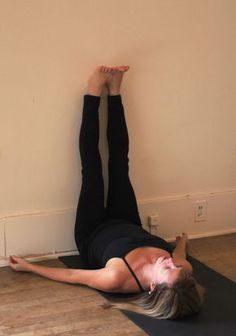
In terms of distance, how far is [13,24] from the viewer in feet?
7.93

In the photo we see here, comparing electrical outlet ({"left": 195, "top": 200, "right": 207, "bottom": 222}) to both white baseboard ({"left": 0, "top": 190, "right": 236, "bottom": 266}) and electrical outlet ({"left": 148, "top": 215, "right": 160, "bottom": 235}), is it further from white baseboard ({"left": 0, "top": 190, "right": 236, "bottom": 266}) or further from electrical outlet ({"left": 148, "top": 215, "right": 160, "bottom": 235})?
electrical outlet ({"left": 148, "top": 215, "right": 160, "bottom": 235})

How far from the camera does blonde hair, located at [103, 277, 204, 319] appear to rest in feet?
6.27

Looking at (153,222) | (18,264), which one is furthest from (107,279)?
(153,222)

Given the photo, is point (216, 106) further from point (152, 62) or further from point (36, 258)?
point (36, 258)

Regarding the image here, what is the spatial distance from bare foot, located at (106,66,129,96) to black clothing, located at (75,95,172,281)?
0.11ft

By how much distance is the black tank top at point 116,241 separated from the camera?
7.54 ft

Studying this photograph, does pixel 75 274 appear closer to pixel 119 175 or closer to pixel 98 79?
pixel 119 175

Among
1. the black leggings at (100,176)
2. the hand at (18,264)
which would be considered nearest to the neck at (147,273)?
the black leggings at (100,176)

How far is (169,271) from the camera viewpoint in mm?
1991

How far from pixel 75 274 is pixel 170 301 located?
1.80 ft

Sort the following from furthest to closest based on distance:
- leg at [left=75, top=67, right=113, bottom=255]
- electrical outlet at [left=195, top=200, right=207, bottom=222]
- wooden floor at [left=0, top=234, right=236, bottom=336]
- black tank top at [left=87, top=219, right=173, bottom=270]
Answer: electrical outlet at [left=195, top=200, right=207, bottom=222] < leg at [left=75, top=67, right=113, bottom=255] < black tank top at [left=87, top=219, right=173, bottom=270] < wooden floor at [left=0, top=234, right=236, bottom=336]

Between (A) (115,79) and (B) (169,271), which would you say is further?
(A) (115,79)

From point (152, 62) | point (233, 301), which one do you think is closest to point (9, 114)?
point (152, 62)

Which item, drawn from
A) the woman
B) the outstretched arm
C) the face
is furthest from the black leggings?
the face
